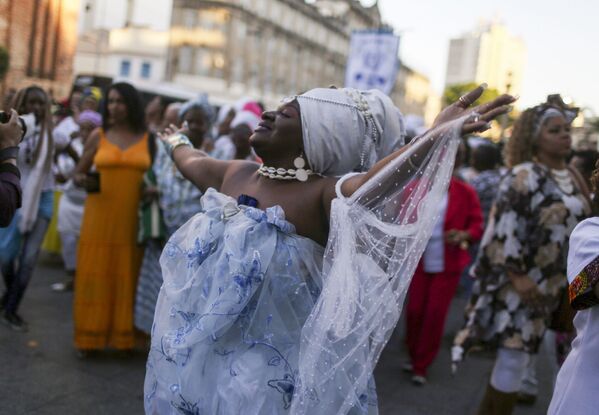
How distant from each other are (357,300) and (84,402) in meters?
2.51

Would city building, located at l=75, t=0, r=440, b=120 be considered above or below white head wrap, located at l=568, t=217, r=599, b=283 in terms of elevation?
above

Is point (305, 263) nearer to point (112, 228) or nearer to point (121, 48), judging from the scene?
point (112, 228)

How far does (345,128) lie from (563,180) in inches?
79.5

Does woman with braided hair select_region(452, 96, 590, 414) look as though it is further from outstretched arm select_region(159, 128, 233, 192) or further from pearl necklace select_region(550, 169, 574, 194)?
outstretched arm select_region(159, 128, 233, 192)

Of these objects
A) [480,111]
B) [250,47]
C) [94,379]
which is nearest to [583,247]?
[480,111]

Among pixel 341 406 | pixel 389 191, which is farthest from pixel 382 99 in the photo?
Result: pixel 341 406

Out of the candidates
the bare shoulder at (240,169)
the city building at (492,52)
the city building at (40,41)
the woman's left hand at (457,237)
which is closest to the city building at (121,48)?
the city building at (40,41)

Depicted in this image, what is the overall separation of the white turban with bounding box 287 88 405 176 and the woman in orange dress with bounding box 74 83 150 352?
2.57 meters

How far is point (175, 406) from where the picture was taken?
A: 85.9 inches

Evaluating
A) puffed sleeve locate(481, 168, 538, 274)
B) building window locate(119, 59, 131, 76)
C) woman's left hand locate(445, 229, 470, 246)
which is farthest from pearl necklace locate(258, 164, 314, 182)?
building window locate(119, 59, 131, 76)

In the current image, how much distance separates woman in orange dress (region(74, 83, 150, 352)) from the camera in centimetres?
466

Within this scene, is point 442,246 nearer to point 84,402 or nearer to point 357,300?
point 84,402

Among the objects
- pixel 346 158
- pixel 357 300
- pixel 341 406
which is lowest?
pixel 341 406

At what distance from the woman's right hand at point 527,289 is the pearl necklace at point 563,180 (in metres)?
0.54
